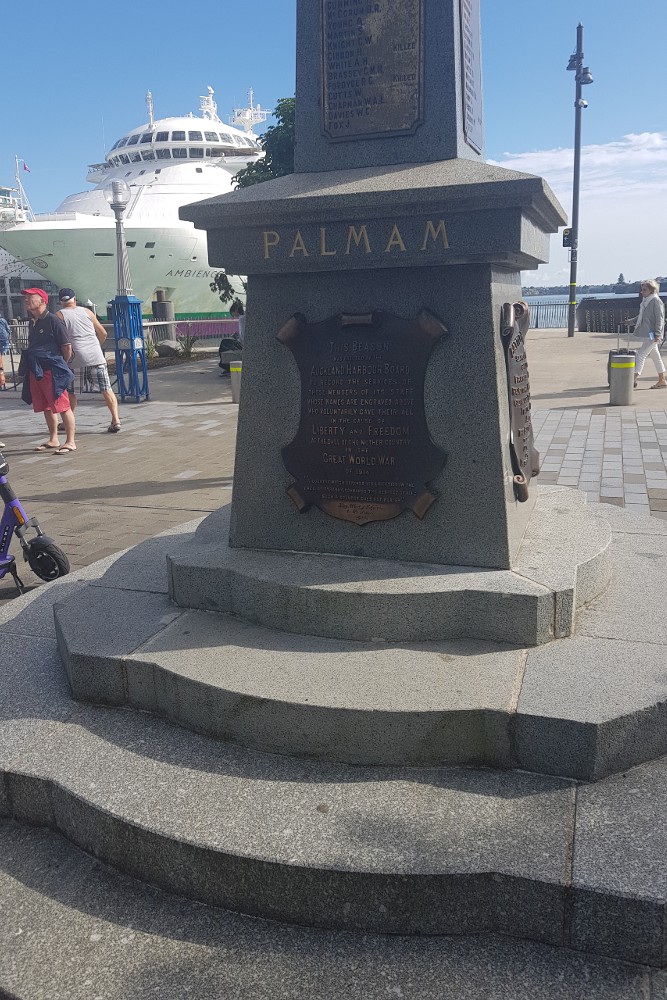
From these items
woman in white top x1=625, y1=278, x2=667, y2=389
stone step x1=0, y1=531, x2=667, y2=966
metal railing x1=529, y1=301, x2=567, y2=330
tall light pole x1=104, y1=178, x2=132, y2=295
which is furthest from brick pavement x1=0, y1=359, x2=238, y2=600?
metal railing x1=529, y1=301, x2=567, y2=330

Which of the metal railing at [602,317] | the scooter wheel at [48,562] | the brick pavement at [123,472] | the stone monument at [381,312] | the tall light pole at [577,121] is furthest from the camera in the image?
the metal railing at [602,317]

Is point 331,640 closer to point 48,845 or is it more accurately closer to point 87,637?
point 87,637

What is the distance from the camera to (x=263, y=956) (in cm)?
236

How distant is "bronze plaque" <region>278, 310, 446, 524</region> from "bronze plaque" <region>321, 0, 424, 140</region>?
96 cm

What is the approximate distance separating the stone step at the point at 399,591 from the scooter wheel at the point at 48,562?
158cm

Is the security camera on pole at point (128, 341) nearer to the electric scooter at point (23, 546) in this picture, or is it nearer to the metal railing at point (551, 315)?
the electric scooter at point (23, 546)

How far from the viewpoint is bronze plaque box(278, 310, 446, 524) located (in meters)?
3.73

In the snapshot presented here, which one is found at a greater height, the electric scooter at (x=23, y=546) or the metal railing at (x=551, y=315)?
the metal railing at (x=551, y=315)

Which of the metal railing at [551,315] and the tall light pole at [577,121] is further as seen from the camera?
the metal railing at [551,315]

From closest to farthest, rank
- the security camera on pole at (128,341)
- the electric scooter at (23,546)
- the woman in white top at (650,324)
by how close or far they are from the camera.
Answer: the electric scooter at (23,546) → the woman in white top at (650,324) → the security camera on pole at (128,341)

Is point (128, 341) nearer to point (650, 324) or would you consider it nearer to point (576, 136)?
point (650, 324)

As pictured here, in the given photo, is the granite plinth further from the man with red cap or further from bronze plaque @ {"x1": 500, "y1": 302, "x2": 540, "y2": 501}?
the man with red cap

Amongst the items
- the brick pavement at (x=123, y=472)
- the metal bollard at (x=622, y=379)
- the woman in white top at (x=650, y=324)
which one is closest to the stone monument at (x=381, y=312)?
the brick pavement at (x=123, y=472)

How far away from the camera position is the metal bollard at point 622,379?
12.4m
